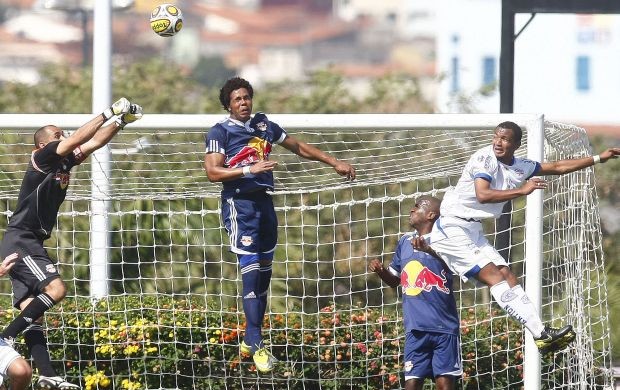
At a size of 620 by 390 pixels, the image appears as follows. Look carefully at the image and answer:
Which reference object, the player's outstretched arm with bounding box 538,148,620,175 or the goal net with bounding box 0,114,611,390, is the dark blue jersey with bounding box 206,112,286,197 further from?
the player's outstretched arm with bounding box 538,148,620,175

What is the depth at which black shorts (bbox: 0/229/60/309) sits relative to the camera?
9.34 m

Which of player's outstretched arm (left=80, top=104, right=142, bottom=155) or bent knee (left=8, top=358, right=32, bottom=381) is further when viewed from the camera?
bent knee (left=8, top=358, right=32, bottom=381)

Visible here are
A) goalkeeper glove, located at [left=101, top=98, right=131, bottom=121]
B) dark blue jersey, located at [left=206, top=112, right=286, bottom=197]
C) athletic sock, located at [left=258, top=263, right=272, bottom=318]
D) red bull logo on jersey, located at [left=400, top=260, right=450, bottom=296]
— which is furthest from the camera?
athletic sock, located at [left=258, top=263, right=272, bottom=318]

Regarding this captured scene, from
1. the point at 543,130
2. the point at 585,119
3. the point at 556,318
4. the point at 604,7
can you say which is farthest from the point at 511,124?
the point at 585,119

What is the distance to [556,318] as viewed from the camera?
10695 mm

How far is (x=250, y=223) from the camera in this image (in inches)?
368

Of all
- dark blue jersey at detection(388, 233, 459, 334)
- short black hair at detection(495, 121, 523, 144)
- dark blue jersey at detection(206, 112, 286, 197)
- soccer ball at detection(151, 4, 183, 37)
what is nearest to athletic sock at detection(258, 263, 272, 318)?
dark blue jersey at detection(206, 112, 286, 197)

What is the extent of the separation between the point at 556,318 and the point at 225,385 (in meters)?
2.86

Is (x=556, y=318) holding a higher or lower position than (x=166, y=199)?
lower

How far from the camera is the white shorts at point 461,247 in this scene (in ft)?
30.9

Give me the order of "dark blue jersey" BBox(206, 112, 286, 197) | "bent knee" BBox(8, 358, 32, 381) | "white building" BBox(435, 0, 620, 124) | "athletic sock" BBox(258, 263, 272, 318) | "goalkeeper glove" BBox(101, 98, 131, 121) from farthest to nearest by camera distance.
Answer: "white building" BBox(435, 0, 620, 124)
"athletic sock" BBox(258, 263, 272, 318)
"dark blue jersey" BBox(206, 112, 286, 197)
"bent knee" BBox(8, 358, 32, 381)
"goalkeeper glove" BBox(101, 98, 131, 121)

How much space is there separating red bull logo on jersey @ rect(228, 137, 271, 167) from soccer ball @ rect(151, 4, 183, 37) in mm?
1002

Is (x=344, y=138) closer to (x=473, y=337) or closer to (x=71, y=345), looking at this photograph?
(x=473, y=337)

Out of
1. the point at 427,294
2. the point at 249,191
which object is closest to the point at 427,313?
the point at 427,294
